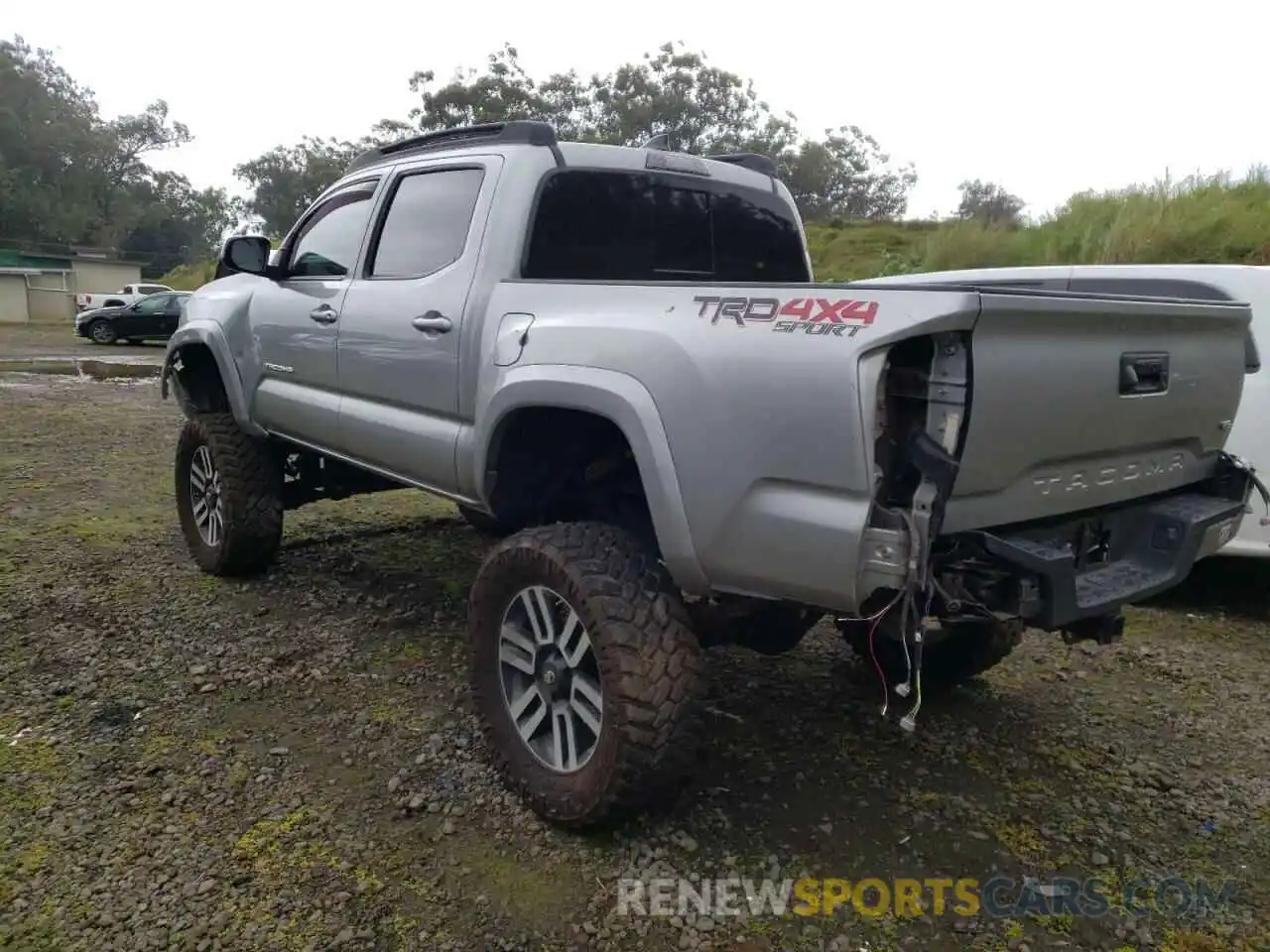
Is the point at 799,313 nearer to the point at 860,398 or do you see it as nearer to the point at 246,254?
the point at 860,398

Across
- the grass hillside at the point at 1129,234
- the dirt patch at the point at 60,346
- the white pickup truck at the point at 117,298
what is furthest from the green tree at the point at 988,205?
the white pickup truck at the point at 117,298

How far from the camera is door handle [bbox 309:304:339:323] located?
4122 mm

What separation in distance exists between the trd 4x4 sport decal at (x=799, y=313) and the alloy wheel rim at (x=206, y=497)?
11.0ft

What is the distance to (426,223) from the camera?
3814 mm

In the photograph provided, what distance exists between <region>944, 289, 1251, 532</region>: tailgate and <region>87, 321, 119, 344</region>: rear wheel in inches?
1119

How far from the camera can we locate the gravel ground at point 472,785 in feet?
8.17

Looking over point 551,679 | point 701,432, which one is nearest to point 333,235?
point 551,679

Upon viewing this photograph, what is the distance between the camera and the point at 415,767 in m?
3.21

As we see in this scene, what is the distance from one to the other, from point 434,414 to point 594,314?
0.97 m

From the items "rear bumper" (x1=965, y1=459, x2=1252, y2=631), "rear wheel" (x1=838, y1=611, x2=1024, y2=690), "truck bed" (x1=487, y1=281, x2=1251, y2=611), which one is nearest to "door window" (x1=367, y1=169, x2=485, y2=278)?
"truck bed" (x1=487, y1=281, x2=1251, y2=611)

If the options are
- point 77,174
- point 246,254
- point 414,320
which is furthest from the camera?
point 77,174

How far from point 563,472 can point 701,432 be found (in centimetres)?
92

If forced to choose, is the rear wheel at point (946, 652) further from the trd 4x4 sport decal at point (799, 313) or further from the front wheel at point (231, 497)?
the front wheel at point (231, 497)

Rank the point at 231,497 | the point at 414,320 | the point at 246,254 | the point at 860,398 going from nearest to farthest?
the point at 860,398 → the point at 414,320 → the point at 246,254 → the point at 231,497
